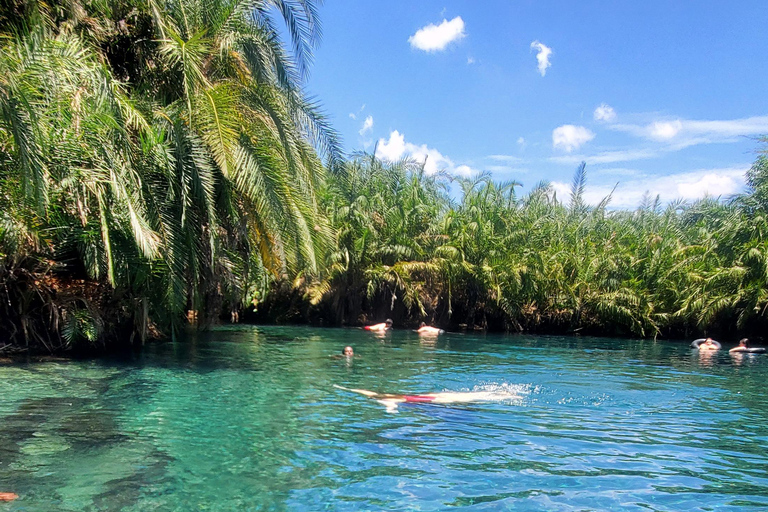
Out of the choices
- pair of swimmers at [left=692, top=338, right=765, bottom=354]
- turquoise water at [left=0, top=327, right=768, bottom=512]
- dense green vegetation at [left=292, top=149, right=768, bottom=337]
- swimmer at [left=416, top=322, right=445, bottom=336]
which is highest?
dense green vegetation at [left=292, top=149, right=768, bottom=337]

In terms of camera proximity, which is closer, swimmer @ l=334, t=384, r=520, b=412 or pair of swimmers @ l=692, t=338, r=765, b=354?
swimmer @ l=334, t=384, r=520, b=412

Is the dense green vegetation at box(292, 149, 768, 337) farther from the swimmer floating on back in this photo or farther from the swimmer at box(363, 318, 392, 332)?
the swimmer floating on back

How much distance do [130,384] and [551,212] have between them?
88.9ft

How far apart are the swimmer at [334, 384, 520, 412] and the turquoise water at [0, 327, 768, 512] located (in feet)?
1.00

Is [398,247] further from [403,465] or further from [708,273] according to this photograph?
[403,465]

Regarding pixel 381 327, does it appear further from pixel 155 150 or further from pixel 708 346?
pixel 155 150

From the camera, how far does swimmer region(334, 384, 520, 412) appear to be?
10406mm

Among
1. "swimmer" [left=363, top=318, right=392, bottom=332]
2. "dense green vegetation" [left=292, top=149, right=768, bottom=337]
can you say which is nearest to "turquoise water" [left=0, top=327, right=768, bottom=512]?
"swimmer" [left=363, top=318, right=392, bottom=332]

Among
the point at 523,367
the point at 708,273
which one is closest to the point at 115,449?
the point at 523,367

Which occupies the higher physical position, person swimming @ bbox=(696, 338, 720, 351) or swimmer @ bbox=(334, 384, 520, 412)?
person swimming @ bbox=(696, 338, 720, 351)

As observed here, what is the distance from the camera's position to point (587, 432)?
8.58m

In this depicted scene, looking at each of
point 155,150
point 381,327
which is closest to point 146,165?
point 155,150

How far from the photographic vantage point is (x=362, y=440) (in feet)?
25.5

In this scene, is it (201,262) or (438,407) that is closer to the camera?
(438,407)
